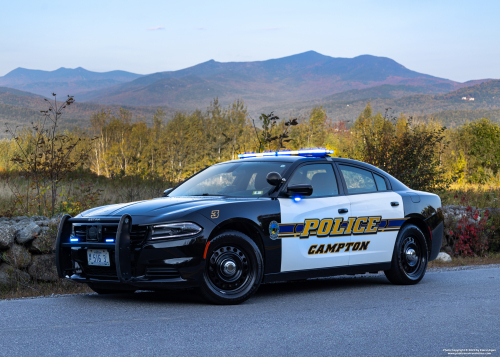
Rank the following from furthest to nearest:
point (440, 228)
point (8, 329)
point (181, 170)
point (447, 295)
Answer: point (181, 170) → point (440, 228) → point (447, 295) → point (8, 329)

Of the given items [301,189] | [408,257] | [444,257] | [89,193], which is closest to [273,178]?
[301,189]

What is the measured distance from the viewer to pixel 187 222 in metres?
6.00

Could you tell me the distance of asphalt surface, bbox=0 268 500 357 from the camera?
4605 mm

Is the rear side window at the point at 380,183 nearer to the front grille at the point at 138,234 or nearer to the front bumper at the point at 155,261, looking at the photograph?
the front bumper at the point at 155,261

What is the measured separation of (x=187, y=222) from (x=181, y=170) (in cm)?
6420

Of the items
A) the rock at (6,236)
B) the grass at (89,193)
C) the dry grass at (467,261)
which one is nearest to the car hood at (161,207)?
the rock at (6,236)

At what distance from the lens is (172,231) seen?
19.5ft

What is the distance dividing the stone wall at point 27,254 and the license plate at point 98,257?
297 centimetres

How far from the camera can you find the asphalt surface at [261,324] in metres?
4.61

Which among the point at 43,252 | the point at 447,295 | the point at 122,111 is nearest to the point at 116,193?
the point at 43,252

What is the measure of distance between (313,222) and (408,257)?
6.75ft

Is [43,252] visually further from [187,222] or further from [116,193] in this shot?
[116,193]

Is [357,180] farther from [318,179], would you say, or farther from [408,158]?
[408,158]

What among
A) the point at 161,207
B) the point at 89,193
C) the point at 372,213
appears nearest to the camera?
the point at 161,207
